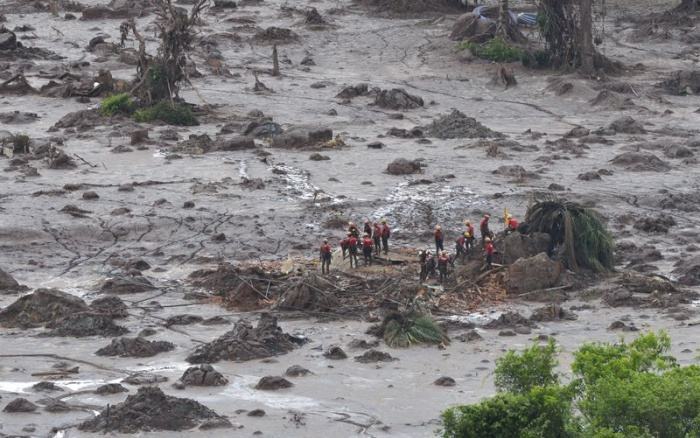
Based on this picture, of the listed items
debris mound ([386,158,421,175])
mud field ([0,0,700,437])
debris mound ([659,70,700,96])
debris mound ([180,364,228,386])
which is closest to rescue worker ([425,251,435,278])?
mud field ([0,0,700,437])

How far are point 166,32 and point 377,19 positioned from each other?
14375 mm

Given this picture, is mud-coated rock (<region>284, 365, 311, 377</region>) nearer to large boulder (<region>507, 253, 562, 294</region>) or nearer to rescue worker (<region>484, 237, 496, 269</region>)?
large boulder (<region>507, 253, 562, 294</region>)

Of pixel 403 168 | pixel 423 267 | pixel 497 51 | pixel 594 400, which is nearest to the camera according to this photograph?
pixel 594 400

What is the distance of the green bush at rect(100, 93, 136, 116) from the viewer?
34.8 meters

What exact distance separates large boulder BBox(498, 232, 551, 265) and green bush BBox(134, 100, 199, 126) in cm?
Answer: 1332

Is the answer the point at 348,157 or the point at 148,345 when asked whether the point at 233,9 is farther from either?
the point at 148,345

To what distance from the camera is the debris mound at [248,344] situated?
18.5 metres

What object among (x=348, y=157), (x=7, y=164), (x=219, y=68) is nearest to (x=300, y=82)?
(x=219, y=68)

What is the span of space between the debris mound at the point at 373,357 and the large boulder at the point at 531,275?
3.68 m

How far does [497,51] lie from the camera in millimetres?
43000

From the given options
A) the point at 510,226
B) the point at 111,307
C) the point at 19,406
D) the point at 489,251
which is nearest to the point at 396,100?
the point at 510,226

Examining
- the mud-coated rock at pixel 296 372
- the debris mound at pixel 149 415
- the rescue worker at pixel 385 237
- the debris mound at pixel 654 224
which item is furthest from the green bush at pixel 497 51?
the debris mound at pixel 149 415

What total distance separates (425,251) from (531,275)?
1809mm

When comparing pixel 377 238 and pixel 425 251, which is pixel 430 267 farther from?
pixel 377 238
